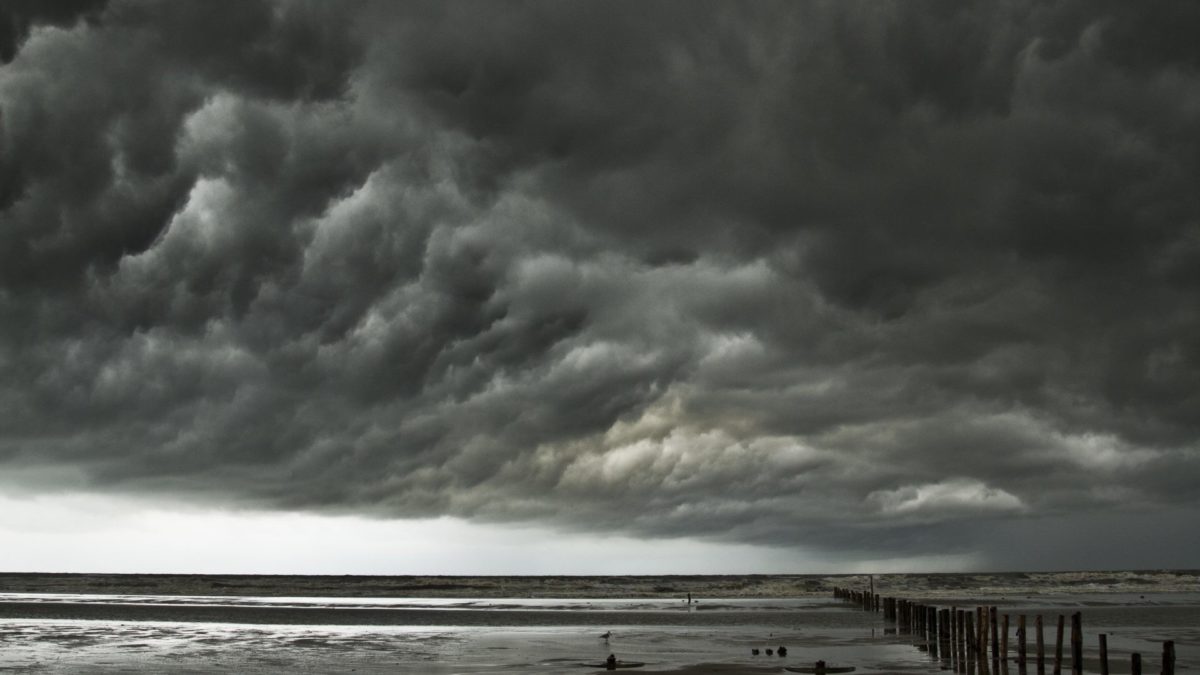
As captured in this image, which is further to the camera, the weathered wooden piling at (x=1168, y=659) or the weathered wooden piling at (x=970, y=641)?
the weathered wooden piling at (x=970, y=641)

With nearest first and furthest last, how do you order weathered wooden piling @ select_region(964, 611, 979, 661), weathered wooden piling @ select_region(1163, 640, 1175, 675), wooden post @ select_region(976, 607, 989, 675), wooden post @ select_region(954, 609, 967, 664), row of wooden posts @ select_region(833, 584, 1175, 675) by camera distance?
1. weathered wooden piling @ select_region(1163, 640, 1175, 675)
2. row of wooden posts @ select_region(833, 584, 1175, 675)
3. wooden post @ select_region(976, 607, 989, 675)
4. weathered wooden piling @ select_region(964, 611, 979, 661)
5. wooden post @ select_region(954, 609, 967, 664)

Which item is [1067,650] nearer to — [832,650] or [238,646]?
[832,650]

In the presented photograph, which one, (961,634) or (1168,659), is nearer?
(1168,659)

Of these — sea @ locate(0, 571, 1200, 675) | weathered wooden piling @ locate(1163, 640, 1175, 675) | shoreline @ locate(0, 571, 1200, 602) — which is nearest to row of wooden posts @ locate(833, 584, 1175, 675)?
weathered wooden piling @ locate(1163, 640, 1175, 675)

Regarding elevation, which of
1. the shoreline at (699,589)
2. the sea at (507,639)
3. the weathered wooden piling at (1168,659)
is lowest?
the shoreline at (699,589)

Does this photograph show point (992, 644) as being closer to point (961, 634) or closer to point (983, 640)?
point (961, 634)

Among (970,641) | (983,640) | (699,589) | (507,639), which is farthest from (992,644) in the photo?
(699,589)

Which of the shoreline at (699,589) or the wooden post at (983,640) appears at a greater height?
the wooden post at (983,640)

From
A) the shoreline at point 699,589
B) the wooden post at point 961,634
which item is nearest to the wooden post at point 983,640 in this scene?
the wooden post at point 961,634

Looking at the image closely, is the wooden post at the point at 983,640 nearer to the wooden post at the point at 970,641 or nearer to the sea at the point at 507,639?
the sea at the point at 507,639

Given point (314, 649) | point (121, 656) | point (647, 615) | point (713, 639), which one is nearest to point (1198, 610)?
point (647, 615)

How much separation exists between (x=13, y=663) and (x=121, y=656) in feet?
12.8

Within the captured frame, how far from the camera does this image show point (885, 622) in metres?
61.2

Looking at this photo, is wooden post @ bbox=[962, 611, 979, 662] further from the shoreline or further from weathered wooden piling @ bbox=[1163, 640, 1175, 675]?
the shoreline
